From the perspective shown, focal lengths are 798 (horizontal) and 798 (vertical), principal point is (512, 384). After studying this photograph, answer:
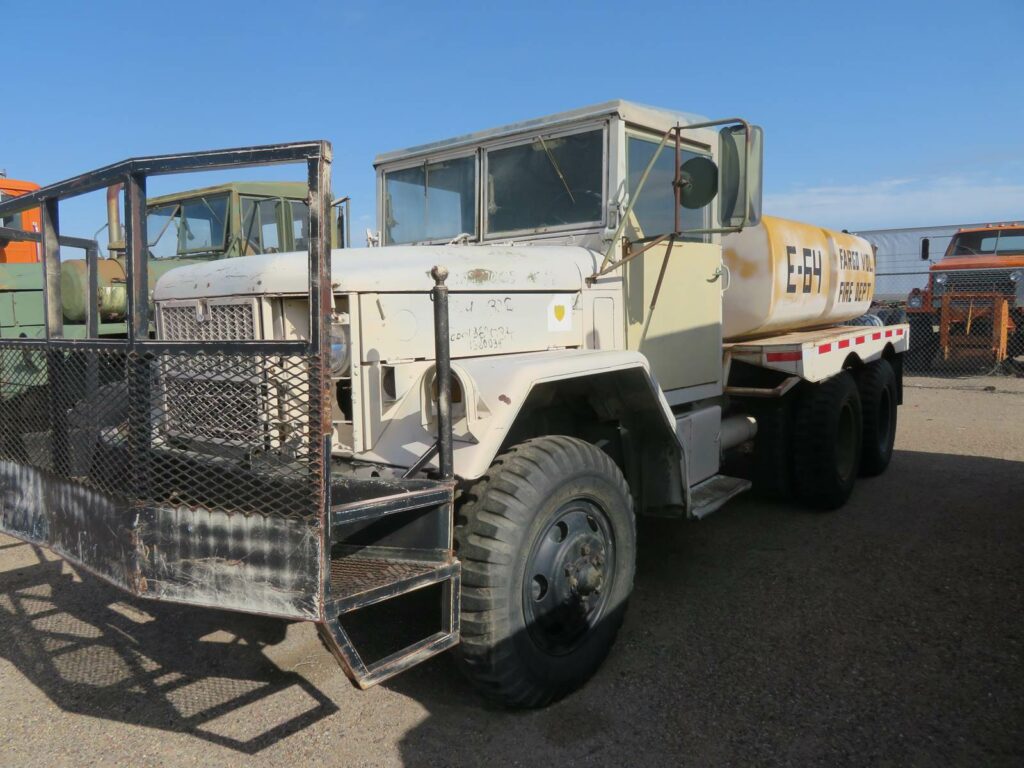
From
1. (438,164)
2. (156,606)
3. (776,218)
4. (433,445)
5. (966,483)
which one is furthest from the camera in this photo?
(966,483)

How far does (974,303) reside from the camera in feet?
46.0

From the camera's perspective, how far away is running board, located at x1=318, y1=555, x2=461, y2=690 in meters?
2.33

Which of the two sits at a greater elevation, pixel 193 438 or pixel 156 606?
pixel 193 438

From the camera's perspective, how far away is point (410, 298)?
10.3 ft

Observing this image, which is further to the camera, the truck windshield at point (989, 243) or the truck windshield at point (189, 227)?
the truck windshield at point (989, 243)

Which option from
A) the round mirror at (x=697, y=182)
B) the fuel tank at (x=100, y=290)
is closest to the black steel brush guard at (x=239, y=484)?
the round mirror at (x=697, y=182)

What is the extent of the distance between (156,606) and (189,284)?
1.83 m

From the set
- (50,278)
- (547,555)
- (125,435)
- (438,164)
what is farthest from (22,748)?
(438,164)

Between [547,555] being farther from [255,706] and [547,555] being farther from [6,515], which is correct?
[6,515]

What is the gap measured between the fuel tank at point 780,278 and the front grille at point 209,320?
10.1 ft

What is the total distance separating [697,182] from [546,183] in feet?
2.91

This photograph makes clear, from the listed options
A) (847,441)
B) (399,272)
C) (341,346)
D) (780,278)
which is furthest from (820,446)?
(341,346)

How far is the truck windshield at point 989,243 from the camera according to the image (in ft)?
47.8

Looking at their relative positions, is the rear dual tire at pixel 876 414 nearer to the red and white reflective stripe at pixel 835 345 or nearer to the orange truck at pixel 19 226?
the red and white reflective stripe at pixel 835 345
